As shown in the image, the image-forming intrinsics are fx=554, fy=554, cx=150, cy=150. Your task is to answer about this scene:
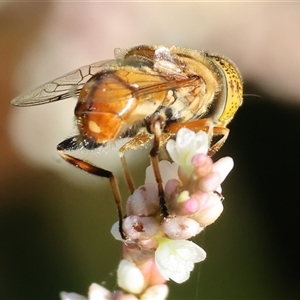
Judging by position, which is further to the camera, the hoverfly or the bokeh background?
the bokeh background

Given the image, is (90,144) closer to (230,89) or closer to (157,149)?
(157,149)

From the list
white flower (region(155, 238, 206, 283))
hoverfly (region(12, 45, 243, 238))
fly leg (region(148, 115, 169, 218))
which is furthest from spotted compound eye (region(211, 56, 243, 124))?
white flower (region(155, 238, 206, 283))

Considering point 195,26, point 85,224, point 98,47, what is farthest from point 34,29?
point 85,224

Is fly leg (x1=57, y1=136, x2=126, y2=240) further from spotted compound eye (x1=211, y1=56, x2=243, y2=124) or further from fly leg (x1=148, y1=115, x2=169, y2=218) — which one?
spotted compound eye (x1=211, y1=56, x2=243, y2=124)

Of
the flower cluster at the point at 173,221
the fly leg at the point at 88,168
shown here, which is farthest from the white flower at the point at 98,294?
the fly leg at the point at 88,168

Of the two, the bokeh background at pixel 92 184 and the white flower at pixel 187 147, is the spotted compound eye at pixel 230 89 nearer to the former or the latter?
the white flower at pixel 187 147

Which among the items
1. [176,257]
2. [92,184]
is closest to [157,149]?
[176,257]

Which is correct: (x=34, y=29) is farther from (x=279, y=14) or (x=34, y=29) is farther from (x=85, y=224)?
(x=279, y=14)
